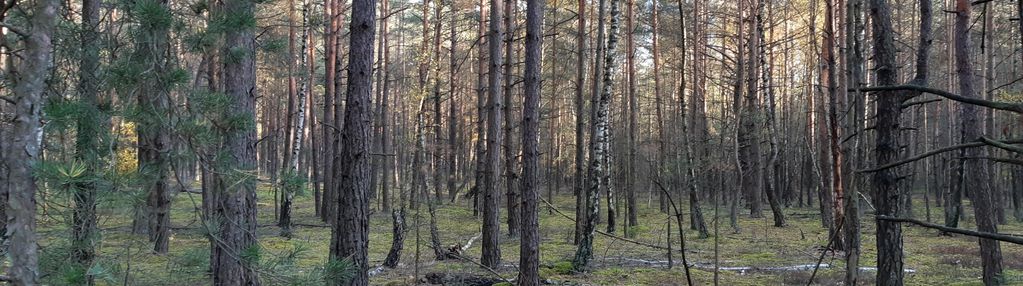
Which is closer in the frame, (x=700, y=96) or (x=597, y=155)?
(x=597, y=155)

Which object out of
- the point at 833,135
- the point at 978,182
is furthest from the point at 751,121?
the point at 978,182

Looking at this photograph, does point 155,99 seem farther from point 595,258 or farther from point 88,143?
point 595,258

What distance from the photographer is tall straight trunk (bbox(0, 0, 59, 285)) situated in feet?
9.72

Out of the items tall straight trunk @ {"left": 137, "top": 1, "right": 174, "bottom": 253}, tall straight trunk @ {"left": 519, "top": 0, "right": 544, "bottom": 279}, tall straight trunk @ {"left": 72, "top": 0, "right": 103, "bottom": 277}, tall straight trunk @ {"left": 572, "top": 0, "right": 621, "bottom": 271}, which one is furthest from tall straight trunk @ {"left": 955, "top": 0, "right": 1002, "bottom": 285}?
tall straight trunk @ {"left": 72, "top": 0, "right": 103, "bottom": 277}

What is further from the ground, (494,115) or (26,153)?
(494,115)

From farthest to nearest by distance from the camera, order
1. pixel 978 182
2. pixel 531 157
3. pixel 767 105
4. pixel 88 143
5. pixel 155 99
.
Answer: pixel 767 105 < pixel 978 182 < pixel 531 157 < pixel 88 143 < pixel 155 99

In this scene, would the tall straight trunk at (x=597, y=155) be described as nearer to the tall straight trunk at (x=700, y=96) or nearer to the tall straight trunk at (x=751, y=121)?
the tall straight trunk at (x=700, y=96)

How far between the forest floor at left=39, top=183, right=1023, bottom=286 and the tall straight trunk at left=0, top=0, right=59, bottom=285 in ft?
1.09

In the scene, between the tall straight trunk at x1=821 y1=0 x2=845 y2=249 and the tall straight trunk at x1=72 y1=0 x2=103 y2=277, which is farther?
the tall straight trunk at x1=821 y1=0 x2=845 y2=249

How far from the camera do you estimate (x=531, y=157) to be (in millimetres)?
8453

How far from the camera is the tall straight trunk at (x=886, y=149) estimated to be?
17.4 feet

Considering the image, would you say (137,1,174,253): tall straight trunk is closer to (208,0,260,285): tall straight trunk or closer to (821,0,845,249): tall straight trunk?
(208,0,260,285): tall straight trunk

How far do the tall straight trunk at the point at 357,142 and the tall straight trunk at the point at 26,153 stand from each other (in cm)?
347

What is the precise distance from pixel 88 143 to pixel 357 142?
266cm
